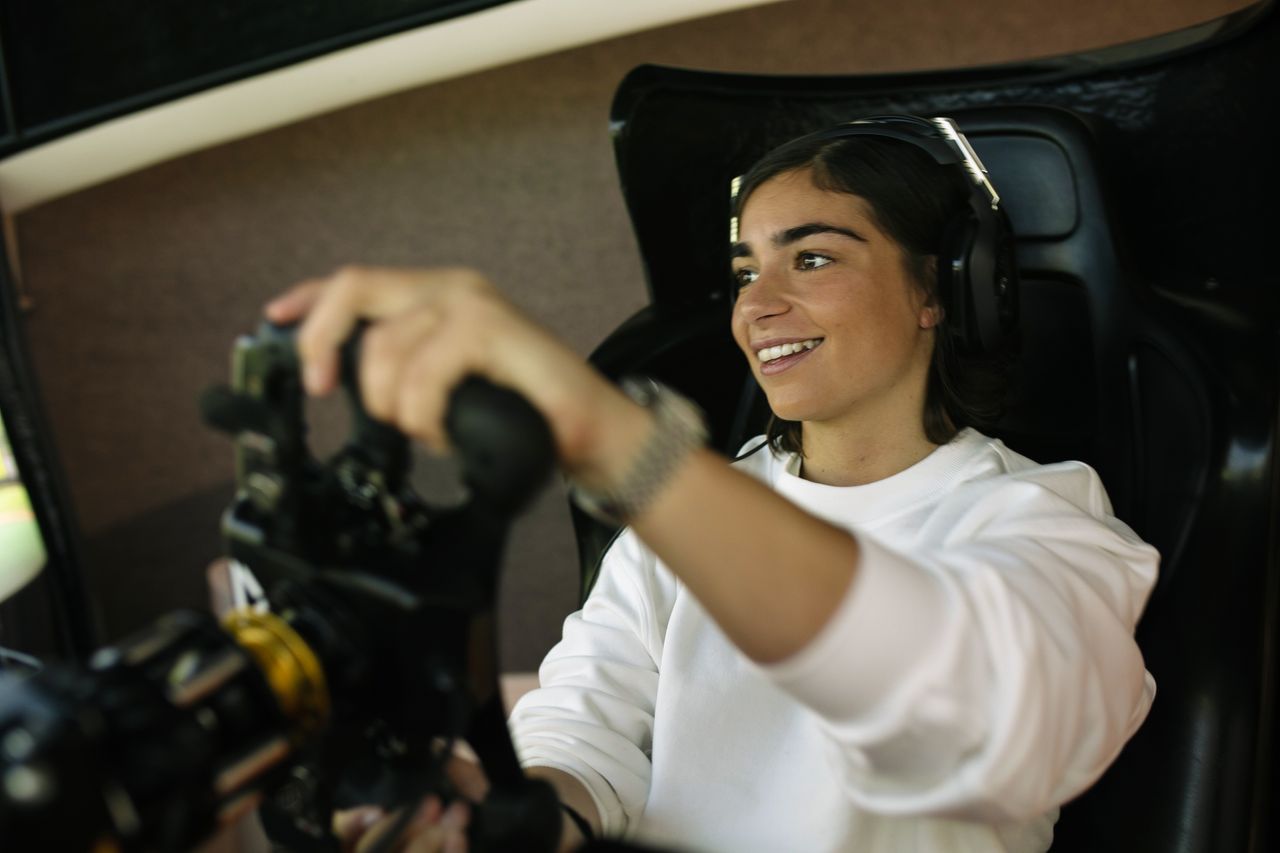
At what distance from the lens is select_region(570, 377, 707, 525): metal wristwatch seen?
1.73 ft

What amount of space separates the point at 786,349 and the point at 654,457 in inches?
23.1

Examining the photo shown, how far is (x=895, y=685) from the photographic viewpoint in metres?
0.58

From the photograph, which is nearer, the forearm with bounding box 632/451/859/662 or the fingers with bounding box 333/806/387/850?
the forearm with bounding box 632/451/859/662

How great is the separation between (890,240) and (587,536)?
1.52ft

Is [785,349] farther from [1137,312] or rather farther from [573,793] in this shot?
[573,793]

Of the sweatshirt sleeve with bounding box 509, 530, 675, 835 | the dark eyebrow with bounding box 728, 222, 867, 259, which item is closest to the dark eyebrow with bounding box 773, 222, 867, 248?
the dark eyebrow with bounding box 728, 222, 867, 259

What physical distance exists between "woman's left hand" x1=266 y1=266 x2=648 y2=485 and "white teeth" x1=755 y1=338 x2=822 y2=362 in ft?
1.93

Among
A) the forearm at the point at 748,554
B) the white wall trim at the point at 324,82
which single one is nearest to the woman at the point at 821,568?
the forearm at the point at 748,554

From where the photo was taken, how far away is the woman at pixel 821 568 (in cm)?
52

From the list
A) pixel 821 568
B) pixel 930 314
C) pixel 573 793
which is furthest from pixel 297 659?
pixel 930 314

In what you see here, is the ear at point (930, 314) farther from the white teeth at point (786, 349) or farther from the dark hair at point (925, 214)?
the white teeth at point (786, 349)

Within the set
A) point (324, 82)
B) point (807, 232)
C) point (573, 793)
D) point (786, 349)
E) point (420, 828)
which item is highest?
point (324, 82)

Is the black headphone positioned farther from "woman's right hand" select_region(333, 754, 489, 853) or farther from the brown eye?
"woman's right hand" select_region(333, 754, 489, 853)

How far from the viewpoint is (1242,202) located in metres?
1.10
